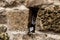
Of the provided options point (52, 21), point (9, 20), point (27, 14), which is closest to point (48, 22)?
point (52, 21)

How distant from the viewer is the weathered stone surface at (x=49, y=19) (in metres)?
1.02

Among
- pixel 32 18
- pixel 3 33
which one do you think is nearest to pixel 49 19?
pixel 32 18

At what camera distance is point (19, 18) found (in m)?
1.10

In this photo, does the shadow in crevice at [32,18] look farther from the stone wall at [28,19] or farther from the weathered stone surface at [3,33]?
the weathered stone surface at [3,33]

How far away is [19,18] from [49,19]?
0.21 meters

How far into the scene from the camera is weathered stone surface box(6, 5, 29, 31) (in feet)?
3.60

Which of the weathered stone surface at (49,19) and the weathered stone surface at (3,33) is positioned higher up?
the weathered stone surface at (49,19)

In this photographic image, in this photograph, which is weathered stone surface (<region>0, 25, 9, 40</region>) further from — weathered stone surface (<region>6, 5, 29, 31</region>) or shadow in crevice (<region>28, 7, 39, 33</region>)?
shadow in crevice (<region>28, 7, 39, 33</region>)

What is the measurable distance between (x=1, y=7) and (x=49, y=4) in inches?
13.6

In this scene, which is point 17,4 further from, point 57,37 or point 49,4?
point 57,37

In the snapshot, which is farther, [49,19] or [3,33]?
[3,33]

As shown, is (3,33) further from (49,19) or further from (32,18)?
(49,19)

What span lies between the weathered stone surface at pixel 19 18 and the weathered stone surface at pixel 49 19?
9cm

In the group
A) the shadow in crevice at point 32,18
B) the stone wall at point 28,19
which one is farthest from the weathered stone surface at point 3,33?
the shadow in crevice at point 32,18
